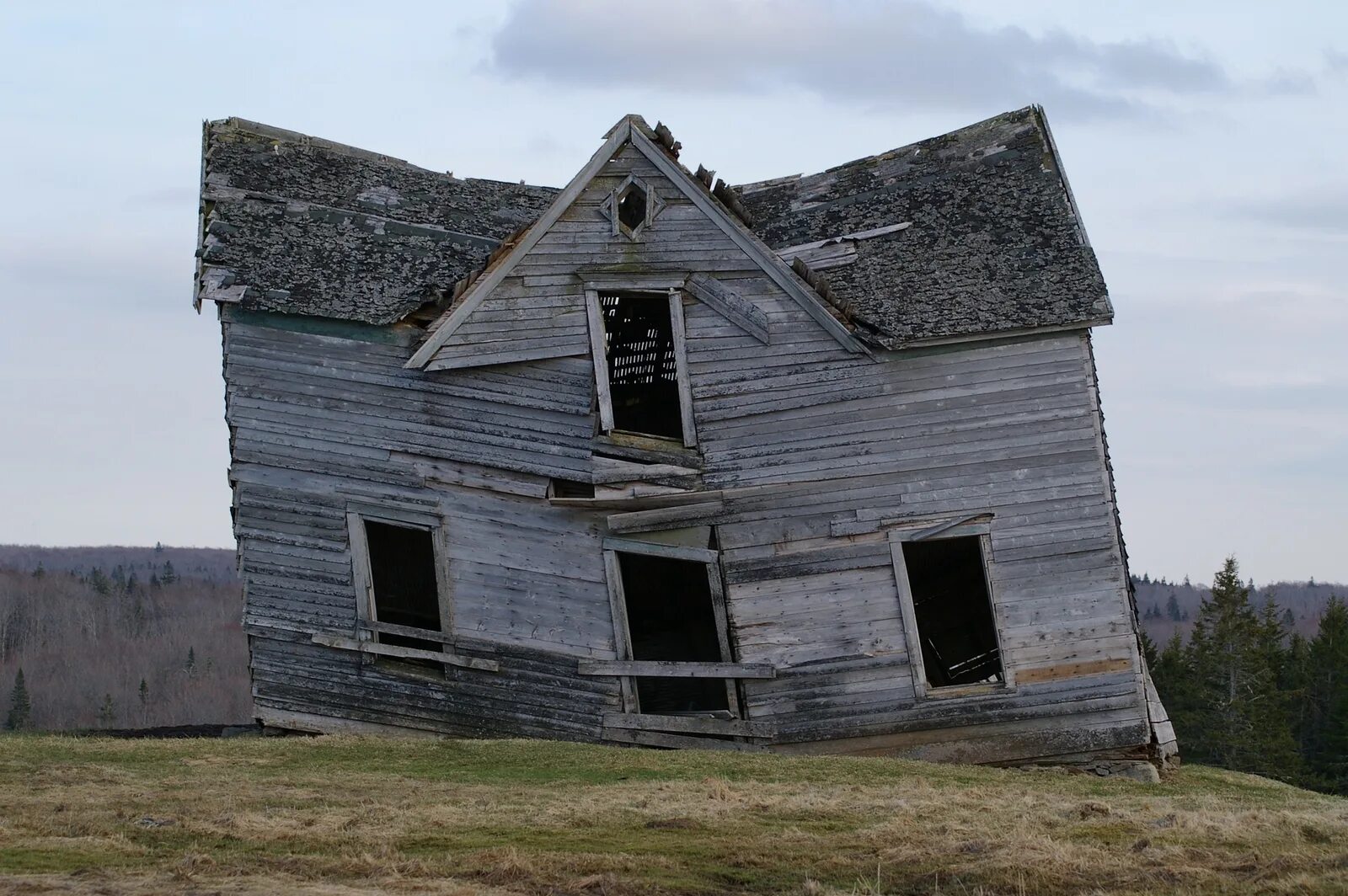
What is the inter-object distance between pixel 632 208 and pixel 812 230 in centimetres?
333

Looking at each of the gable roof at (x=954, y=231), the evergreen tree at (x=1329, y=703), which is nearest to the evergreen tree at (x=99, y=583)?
the evergreen tree at (x=1329, y=703)

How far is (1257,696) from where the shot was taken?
50.8 meters

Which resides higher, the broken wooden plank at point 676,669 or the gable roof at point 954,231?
the gable roof at point 954,231

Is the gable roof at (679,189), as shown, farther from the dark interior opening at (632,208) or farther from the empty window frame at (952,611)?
the empty window frame at (952,611)

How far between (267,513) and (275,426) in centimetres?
105

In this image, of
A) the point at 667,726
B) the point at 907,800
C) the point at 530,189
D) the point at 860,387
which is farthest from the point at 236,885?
the point at 530,189

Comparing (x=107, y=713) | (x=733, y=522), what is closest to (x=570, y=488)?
(x=733, y=522)

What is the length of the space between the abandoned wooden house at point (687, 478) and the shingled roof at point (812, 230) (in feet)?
0.26

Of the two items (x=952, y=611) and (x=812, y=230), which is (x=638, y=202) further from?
(x=952, y=611)

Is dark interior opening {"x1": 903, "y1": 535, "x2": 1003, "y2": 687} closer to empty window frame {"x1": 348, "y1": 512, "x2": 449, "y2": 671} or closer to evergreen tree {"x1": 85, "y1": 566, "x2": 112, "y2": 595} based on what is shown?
empty window frame {"x1": 348, "y1": 512, "x2": 449, "y2": 671}

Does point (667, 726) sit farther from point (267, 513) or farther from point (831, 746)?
point (267, 513)

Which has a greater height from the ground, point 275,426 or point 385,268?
point 385,268

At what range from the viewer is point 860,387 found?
19906 millimetres

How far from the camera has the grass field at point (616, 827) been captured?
1137cm
